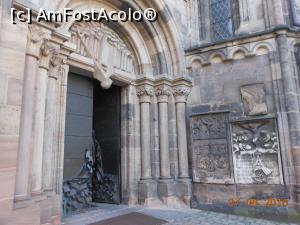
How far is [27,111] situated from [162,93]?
301 centimetres

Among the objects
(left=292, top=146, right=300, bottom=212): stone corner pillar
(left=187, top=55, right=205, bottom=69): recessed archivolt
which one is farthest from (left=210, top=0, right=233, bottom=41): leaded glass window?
(left=292, top=146, right=300, bottom=212): stone corner pillar

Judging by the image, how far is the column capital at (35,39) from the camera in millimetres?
2865

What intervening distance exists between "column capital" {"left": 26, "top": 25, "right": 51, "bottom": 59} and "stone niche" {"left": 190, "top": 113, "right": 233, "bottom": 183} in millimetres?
3270

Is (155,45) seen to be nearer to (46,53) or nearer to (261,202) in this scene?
(46,53)

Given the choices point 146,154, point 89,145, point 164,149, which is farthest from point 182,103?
point 89,145

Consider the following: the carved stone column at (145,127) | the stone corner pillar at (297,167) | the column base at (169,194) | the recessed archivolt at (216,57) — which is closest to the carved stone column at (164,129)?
the column base at (169,194)

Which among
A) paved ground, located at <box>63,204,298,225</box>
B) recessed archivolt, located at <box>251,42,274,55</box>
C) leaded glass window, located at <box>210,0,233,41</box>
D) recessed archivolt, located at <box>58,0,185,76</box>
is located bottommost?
paved ground, located at <box>63,204,298,225</box>

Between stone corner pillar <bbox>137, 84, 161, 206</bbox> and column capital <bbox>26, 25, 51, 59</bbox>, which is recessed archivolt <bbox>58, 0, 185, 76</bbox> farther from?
column capital <bbox>26, 25, 51, 59</bbox>

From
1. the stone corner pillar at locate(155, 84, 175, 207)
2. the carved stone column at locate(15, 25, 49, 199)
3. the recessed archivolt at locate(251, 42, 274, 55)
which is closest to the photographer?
the carved stone column at locate(15, 25, 49, 199)

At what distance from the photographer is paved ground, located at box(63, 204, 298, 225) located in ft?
12.4

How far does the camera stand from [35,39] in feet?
9.57

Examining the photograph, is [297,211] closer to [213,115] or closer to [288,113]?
[288,113]

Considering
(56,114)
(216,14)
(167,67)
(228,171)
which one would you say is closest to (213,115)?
(228,171)

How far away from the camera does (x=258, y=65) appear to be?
4.81 m
